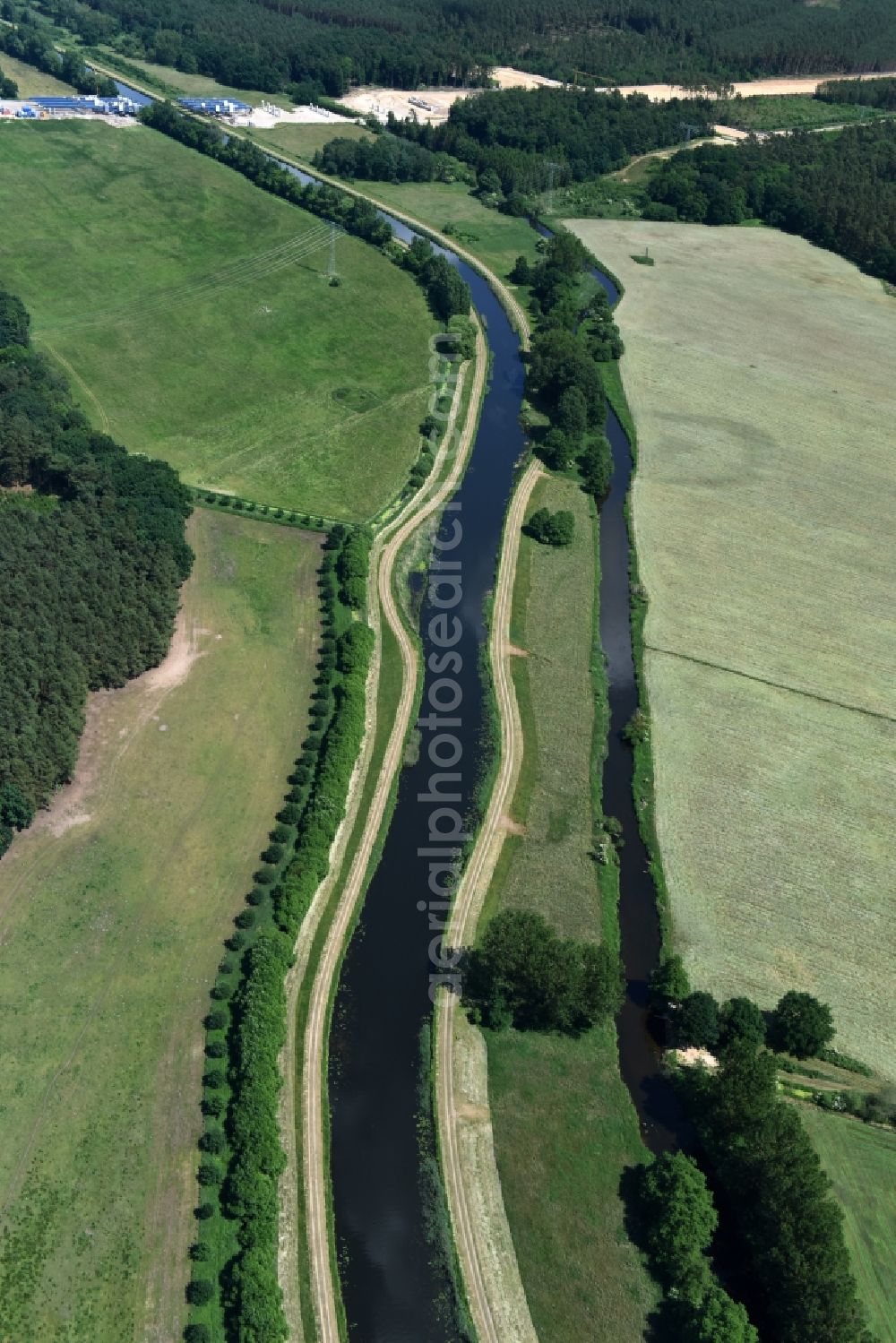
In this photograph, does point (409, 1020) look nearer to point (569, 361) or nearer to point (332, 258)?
point (569, 361)

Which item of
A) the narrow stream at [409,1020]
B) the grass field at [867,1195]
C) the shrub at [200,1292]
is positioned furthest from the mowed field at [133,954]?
the grass field at [867,1195]

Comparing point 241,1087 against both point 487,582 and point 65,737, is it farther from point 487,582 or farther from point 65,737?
point 487,582

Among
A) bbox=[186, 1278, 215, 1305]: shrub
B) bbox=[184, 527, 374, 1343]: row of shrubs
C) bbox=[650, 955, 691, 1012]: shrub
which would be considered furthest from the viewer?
bbox=[650, 955, 691, 1012]: shrub

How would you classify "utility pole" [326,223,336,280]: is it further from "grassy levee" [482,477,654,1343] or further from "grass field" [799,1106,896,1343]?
"grass field" [799,1106,896,1343]

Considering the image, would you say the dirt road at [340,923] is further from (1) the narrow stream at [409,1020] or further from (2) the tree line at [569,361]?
(2) the tree line at [569,361]

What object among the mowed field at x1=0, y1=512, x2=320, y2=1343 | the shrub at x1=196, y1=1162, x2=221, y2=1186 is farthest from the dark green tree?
the mowed field at x1=0, y1=512, x2=320, y2=1343

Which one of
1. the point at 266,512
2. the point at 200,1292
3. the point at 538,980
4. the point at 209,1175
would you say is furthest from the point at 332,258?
the point at 200,1292
